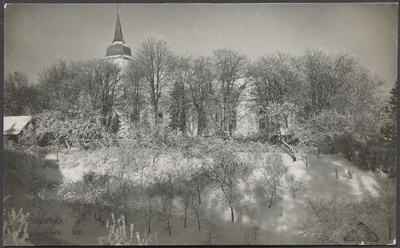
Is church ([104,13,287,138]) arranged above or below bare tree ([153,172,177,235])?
above

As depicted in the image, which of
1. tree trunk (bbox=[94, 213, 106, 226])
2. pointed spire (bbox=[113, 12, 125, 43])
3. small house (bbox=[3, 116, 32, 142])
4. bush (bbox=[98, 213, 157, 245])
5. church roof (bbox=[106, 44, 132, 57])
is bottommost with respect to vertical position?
bush (bbox=[98, 213, 157, 245])

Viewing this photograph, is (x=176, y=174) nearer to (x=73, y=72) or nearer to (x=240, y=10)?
(x=73, y=72)

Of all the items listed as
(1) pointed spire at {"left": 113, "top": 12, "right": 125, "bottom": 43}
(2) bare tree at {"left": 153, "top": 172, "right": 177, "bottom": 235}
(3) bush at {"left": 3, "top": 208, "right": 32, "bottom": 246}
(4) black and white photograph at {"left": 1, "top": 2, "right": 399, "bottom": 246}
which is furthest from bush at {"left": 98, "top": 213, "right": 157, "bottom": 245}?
(1) pointed spire at {"left": 113, "top": 12, "right": 125, "bottom": 43}

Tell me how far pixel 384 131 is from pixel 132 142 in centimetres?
257

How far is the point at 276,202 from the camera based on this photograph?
396cm

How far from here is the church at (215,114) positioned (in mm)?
3967

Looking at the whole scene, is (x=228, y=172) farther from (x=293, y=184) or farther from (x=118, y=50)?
(x=118, y=50)

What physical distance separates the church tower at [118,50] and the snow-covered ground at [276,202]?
1043 mm

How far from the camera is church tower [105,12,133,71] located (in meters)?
3.95

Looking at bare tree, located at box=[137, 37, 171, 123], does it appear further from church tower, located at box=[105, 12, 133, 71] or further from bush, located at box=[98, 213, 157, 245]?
bush, located at box=[98, 213, 157, 245]

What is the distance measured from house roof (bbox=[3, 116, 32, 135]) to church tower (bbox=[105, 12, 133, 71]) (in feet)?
3.47

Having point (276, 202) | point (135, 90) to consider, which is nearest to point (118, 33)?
point (135, 90)

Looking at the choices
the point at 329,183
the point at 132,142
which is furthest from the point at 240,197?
the point at 132,142

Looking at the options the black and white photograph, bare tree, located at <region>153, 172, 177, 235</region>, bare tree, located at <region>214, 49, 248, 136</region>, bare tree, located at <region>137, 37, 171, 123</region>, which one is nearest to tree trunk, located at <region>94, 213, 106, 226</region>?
the black and white photograph
